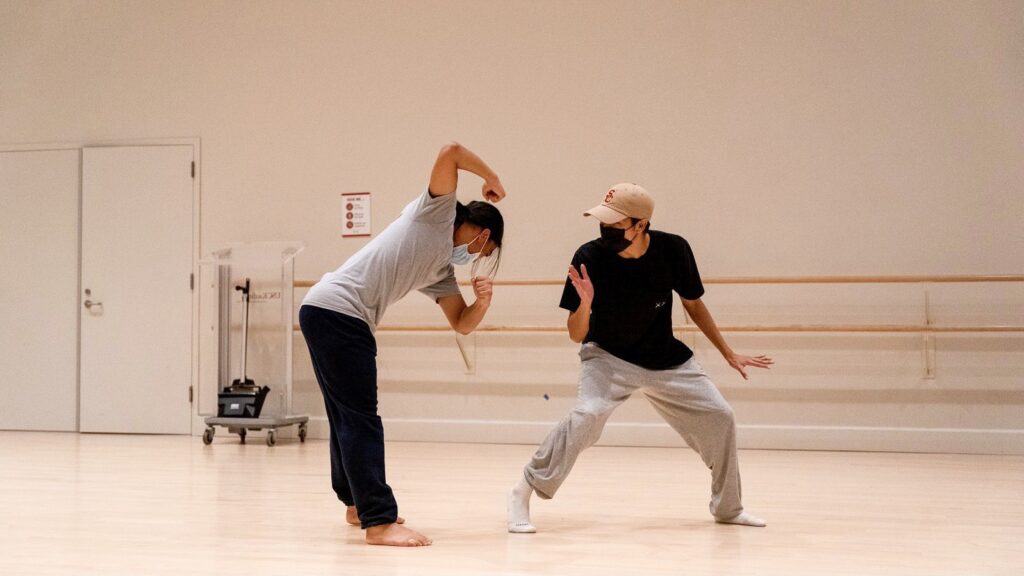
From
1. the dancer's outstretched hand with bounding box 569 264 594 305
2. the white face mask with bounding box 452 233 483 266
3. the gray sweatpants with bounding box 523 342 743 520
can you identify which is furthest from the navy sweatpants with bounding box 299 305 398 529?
the dancer's outstretched hand with bounding box 569 264 594 305

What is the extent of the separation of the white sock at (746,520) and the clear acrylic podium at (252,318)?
11.5 feet

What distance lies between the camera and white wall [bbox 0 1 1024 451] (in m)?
5.56

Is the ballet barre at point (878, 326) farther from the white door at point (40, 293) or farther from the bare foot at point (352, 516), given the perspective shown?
the white door at point (40, 293)

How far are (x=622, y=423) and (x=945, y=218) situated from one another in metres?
2.16

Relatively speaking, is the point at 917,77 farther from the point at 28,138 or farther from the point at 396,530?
the point at 28,138

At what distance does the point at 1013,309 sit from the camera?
5.46 metres

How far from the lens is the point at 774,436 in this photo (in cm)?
565

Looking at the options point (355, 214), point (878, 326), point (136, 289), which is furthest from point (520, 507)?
point (136, 289)

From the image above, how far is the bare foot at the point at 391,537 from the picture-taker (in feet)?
8.81

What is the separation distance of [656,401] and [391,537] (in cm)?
91

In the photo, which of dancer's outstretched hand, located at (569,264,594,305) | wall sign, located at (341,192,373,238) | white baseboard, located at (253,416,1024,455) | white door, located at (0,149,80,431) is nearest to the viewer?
dancer's outstretched hand, located at (569,264,594,305)

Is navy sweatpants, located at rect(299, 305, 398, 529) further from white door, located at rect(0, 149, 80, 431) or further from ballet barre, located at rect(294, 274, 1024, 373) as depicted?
white door, located at rect(0, 149, 80, 431)

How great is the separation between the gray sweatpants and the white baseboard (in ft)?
8.84

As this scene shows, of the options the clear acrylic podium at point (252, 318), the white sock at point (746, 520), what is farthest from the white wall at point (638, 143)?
the white sock at point (746, 520)
